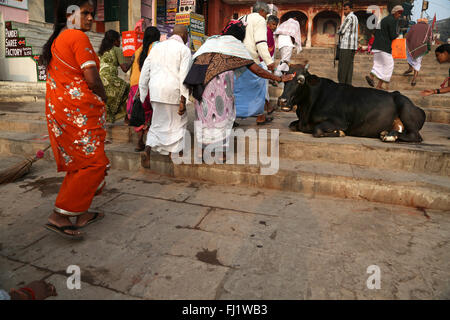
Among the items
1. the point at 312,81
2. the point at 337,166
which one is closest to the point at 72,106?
the point at 337,166

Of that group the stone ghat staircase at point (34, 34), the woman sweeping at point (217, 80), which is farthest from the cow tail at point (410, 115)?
the stone ghat staircase at point (34, 34)

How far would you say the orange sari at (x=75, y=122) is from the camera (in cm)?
244

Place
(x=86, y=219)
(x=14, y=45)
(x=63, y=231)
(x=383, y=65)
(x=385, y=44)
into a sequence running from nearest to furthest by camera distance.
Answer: (x=63, y=231) → (x=86, y=219) → (x=385, y=44) → (x=383, y=65) → (x=14, y=45)

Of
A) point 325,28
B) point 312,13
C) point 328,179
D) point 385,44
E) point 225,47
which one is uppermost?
point 312,13

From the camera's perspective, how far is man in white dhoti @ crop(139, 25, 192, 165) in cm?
375

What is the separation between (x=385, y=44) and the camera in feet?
22.4

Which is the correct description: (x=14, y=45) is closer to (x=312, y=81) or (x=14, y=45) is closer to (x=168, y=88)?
(x=168, y=88)

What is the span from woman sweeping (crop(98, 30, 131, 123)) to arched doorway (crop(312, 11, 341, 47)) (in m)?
22.1

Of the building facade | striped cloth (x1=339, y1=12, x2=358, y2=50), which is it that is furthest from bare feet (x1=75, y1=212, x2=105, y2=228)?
the building facade

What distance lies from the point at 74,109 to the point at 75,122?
0.11 meters

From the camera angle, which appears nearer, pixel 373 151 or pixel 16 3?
pixel 373 151

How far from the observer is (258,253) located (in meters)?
2.40

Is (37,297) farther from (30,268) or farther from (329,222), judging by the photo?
(329,222)

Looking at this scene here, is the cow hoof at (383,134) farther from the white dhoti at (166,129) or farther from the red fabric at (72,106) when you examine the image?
the red fabric at (72,106)
